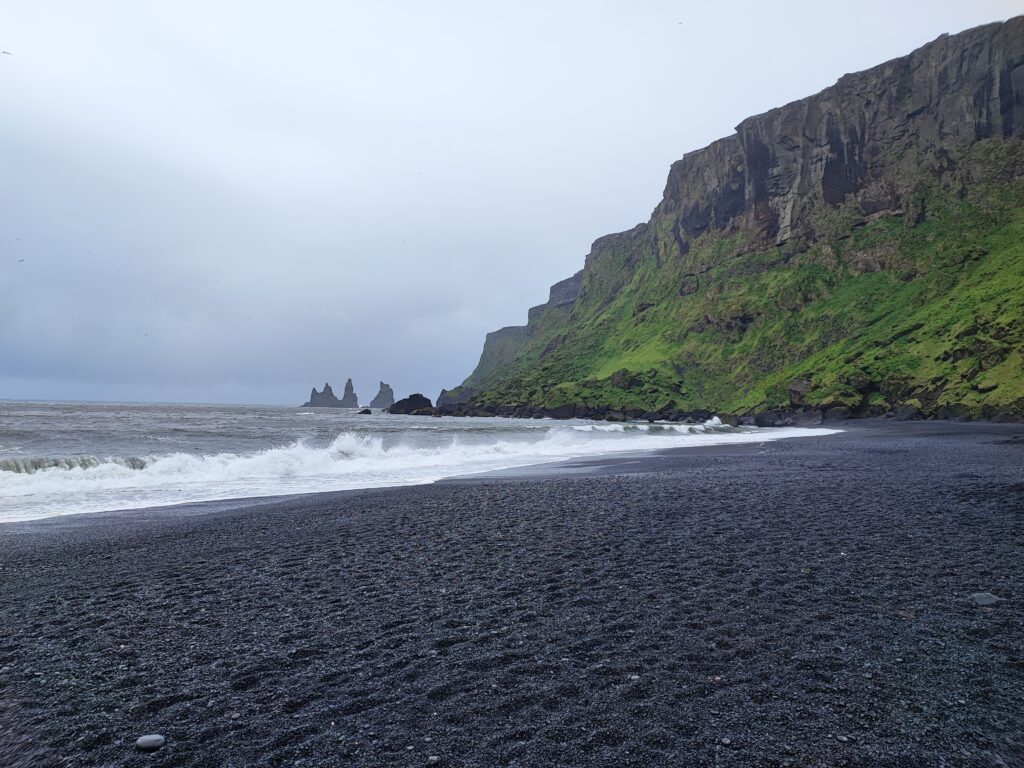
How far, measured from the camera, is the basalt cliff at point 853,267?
72688 mm

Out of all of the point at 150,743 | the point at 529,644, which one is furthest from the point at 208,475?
the point at 529,644

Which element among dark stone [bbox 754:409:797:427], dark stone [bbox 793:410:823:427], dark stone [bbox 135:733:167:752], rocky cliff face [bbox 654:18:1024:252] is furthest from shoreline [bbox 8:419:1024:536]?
rocky cliff face [bbox 654:18:1024:252]

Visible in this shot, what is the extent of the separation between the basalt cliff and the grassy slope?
0.32 m

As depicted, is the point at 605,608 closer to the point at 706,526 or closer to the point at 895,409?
the point at 706,526

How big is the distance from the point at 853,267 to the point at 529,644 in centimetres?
12544

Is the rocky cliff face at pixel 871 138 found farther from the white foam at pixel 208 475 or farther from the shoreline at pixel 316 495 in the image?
the white foam at pixel 208 475

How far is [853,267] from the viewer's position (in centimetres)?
10850

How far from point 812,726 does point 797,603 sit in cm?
289

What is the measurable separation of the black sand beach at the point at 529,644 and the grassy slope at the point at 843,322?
60298mm

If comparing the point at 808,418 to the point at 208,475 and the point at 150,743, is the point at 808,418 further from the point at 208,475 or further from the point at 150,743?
the point at 150,743

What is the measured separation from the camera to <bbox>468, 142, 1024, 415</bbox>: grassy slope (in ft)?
219

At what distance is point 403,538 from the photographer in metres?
11.3

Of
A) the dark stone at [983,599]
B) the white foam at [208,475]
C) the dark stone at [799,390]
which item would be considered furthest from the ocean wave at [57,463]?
the dark stone at [799,390]

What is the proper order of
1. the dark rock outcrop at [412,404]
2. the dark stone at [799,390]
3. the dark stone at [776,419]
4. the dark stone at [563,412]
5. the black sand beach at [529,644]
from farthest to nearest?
1. the dark rock outcrop at [412,404]
2. the dark stone at [563,412]
3. the dark stone at [799,390]
4. the dark stone at [776,419]
5. the black sand beach at [529,644]
